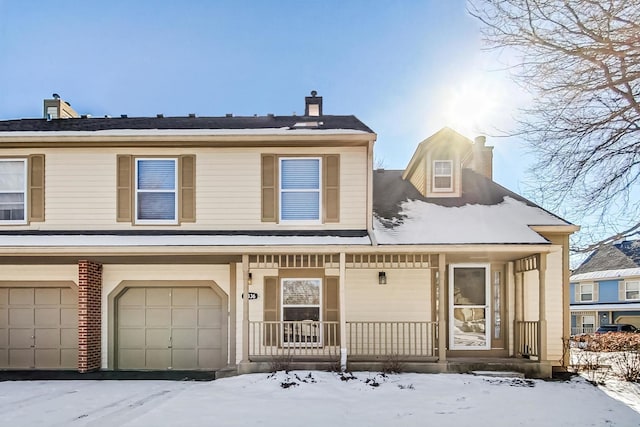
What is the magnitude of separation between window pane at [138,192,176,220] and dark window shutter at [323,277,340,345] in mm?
3830

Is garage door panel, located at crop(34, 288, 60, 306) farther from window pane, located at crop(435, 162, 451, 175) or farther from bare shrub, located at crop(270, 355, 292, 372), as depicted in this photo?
window pane, located at crop(435, 162, 451, 175)

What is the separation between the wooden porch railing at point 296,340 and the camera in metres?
10.2

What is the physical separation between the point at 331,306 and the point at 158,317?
3.99m

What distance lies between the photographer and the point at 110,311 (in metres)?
10.9

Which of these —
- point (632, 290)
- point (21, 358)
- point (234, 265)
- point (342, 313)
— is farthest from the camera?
point (632, 290)

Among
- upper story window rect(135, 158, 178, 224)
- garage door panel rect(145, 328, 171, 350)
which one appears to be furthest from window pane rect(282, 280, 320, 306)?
upper story window rect(135, 158, 178, 224)

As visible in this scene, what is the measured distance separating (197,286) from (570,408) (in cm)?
768

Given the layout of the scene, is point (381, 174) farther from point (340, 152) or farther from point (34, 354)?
point (34, 354)

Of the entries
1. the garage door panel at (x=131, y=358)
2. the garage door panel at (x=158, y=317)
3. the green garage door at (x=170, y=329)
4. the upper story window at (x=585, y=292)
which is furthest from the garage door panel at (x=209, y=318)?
the upper story window at (x=585, y=292)

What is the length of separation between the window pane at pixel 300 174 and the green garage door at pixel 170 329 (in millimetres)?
3099

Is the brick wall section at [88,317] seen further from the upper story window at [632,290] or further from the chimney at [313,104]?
the upper story window at [632,290]

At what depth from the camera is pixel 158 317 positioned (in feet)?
36.3

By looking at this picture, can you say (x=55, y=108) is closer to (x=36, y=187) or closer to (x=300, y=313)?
(x=36, y=187)

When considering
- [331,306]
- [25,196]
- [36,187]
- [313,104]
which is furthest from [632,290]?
[25,196]
